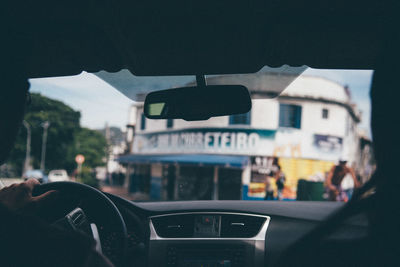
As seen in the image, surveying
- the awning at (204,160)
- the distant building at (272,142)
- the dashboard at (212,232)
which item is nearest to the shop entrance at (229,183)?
the distant building at (272,142)

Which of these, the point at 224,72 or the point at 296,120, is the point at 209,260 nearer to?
the point at 224,72

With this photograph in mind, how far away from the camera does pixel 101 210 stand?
6.63 ft

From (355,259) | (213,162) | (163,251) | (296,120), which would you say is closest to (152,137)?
(213,162)

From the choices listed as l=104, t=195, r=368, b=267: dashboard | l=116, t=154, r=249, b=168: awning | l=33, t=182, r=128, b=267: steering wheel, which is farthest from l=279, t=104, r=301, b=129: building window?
l=33, t=182, r=128, b=267: steering wheel

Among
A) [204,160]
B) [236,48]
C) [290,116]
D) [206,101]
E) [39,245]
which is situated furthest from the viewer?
[290,116]

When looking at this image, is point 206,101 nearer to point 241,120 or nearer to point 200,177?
point 241,120

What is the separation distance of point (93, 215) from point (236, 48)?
3.93 feet

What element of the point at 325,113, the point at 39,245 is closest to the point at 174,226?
the point at 39,245

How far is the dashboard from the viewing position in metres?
2.34

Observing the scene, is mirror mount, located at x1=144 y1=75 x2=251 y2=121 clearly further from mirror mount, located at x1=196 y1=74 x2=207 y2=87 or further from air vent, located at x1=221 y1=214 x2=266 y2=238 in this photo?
air vent, located at x1=221 y1=214 x2=266 y2=238

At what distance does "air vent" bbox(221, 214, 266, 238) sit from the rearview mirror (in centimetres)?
75

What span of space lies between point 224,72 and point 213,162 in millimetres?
15861

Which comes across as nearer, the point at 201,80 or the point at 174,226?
the point at 201,80

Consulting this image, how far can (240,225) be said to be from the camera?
98.6 inches
